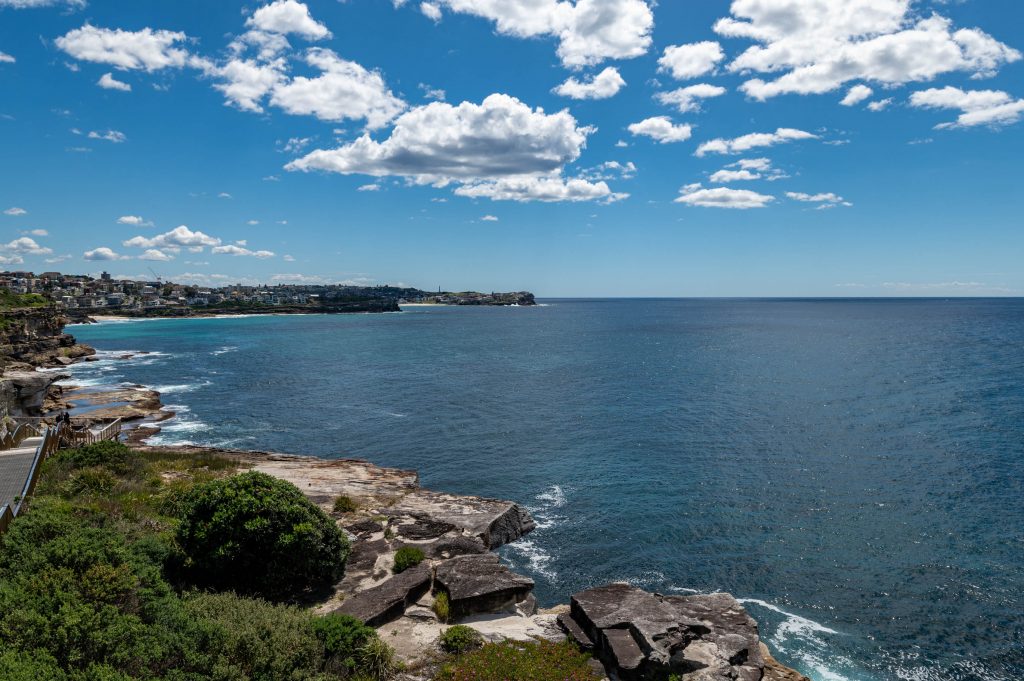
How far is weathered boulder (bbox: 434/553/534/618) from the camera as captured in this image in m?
17.5

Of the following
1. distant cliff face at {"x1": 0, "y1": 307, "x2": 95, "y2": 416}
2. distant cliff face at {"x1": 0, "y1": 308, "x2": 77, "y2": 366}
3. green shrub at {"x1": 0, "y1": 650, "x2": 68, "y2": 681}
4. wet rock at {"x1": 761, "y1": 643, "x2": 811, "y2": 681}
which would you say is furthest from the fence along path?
distant cliff face at {"x1": 0, "y1": 308, "x2": 77, "y2": 366}

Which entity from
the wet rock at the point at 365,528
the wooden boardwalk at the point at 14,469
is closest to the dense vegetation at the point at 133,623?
the wooden boardwalk at the point at 14,469

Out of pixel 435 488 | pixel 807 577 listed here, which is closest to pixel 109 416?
pixel 435 488

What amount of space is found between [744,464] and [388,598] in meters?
29.4

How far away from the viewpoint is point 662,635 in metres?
15.6

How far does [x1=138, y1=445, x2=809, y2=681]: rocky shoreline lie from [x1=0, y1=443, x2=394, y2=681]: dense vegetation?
2.09 meters

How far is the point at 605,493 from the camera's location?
3434 cm

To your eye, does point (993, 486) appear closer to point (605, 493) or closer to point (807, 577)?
point (807, 577)

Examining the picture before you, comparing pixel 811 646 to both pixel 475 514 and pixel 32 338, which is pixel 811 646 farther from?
pixel 32 338

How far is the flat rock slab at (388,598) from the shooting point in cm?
1623

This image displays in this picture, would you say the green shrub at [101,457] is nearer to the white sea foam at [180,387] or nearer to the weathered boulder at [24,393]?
the weathered boulder at [24,393]

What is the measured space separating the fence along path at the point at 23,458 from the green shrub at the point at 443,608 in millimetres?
12093

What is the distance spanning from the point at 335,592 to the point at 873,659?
18.5 metres

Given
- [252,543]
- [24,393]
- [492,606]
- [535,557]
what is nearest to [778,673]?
[492,606]
